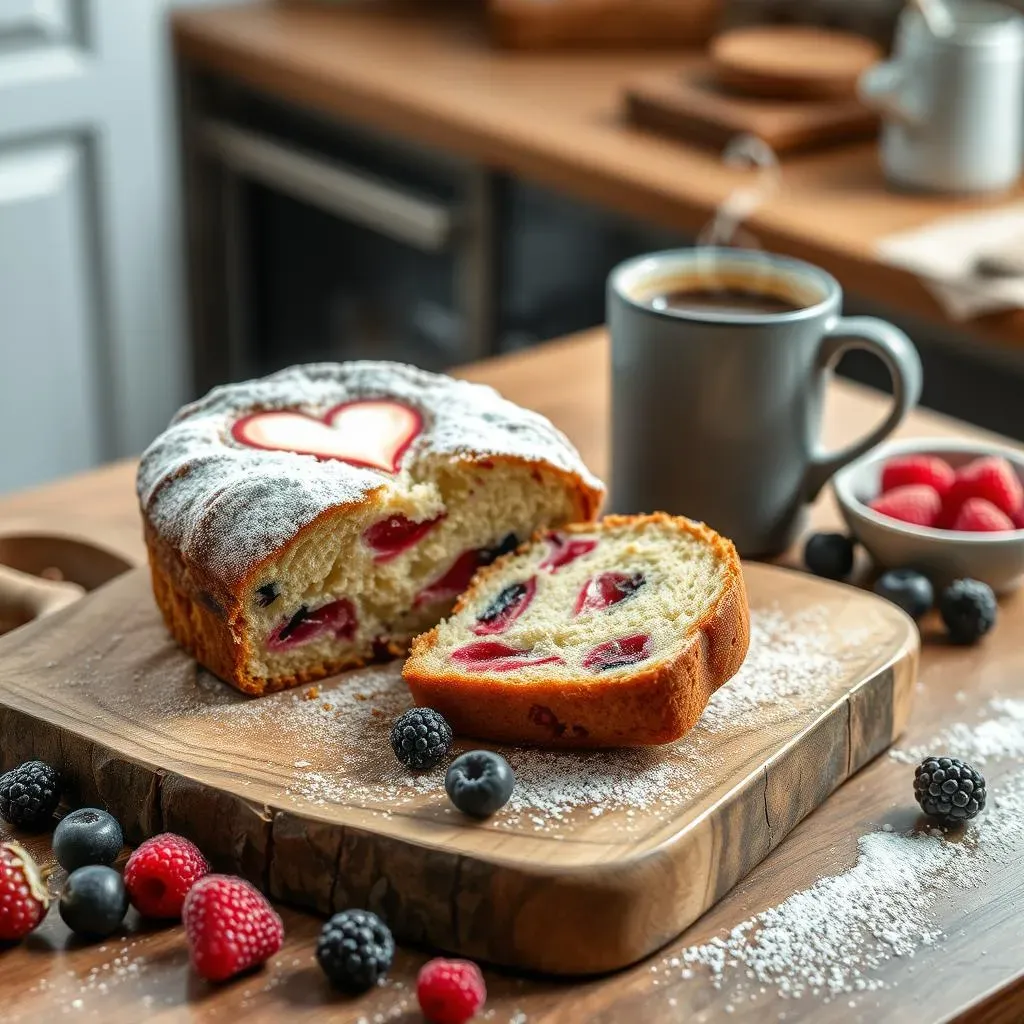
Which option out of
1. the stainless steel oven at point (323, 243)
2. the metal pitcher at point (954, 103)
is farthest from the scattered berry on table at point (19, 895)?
the stainless steel oven at point (323, 243)

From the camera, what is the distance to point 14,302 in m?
3.37

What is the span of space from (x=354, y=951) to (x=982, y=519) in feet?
2.69

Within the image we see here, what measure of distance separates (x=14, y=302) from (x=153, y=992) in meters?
2.65

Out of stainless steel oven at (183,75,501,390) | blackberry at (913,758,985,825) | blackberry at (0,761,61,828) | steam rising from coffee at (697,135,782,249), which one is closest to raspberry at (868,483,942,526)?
blackberry at (913,758,985,825)

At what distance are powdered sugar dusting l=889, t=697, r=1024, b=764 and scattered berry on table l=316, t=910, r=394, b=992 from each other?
515 mm

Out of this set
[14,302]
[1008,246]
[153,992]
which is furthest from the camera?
[14,302]

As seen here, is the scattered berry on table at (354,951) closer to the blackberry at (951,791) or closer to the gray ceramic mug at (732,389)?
the blackberry at (951,791)

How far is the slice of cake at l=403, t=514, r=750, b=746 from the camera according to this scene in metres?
1.16

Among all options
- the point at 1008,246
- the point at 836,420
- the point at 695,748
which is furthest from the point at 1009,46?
the point at 695,748

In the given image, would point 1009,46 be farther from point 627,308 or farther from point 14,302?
point 14,302

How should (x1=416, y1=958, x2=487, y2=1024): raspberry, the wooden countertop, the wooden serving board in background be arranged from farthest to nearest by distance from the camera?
the wooden serving board in background → the wooden countertop → (x1=416, y1=958, x2=487, y2=1024): raspberry

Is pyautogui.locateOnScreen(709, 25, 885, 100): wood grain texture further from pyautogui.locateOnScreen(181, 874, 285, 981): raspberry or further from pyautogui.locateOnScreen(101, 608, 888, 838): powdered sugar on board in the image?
pyautogui.locateOnScreen(181, 874, 285, 981): raspberry

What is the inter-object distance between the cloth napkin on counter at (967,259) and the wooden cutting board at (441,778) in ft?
2.99

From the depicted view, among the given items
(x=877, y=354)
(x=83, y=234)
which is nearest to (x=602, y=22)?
(x=83, y=234)
